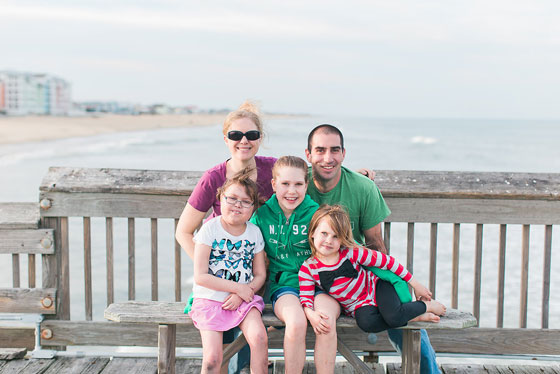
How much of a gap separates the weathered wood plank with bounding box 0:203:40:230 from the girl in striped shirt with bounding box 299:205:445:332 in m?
1.74

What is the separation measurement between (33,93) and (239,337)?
130m

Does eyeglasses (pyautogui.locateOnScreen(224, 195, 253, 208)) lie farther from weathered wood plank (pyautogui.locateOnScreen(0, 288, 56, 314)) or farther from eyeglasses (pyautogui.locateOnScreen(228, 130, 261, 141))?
weathered wood plank (pyautogui.locateOnScreen(0, 288, 56, 314))

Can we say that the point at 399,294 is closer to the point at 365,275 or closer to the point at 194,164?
the point at 365,275

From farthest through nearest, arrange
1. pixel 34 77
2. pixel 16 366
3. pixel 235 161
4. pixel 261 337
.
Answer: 1. pixel 34 77
2. pixel 16 366
3. pixel 235 161
4. pixel 261 337

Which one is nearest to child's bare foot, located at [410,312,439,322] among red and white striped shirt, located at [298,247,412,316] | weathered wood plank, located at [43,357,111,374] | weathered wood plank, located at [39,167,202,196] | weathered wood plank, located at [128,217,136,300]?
red and white striped shirt, located at [298,247,412,316]

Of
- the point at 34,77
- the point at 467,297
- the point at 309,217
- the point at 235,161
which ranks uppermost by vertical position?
the point at 34,77

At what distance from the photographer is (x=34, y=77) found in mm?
122750

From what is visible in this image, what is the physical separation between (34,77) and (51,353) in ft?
437

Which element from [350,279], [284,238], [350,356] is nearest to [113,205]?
[284,238]

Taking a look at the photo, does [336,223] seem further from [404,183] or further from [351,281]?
[404,183]

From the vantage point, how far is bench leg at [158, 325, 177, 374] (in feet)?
8.57

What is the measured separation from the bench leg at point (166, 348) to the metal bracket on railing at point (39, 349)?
1042 mm

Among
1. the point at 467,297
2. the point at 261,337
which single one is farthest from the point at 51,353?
the point at 467,297

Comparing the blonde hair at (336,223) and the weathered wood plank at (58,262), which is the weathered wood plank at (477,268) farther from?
the weathered wood plank at (58,262)
